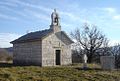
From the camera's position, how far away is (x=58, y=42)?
111ft

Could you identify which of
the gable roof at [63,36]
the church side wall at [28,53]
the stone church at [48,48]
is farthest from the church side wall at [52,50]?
the church side wall at [28,53]

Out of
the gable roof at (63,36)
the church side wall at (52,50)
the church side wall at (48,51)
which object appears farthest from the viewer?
the gable roof at (63,36)

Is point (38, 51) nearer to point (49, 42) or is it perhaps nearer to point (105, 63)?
point (49, 42)

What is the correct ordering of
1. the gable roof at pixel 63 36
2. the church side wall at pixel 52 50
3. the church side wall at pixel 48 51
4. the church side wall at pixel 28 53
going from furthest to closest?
1. the gable roof at pixel 63 36
2. the church side wall at pixel 28 53
3. the church side wall at pixel 52 50
4. the church side wall at pixel 48 51

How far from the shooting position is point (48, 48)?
32562 millimetres

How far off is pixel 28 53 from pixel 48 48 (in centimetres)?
318

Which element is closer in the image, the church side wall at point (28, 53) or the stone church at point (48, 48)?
the stone church at point (48, 48)

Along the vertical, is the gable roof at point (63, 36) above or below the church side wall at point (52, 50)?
above

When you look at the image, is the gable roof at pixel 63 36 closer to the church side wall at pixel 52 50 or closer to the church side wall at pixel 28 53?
the church side wall at pixel 52 50

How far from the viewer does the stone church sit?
32125mm

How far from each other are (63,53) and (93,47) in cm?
1744

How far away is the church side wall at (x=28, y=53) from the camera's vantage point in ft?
106

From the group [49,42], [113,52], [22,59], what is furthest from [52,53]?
[113,52]

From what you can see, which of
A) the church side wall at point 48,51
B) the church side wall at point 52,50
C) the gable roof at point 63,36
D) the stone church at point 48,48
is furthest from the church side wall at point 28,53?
the gable roof at point 63,36
